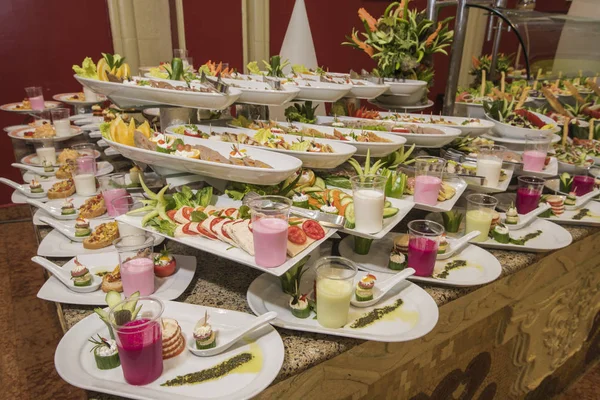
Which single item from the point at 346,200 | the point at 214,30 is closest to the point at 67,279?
the point at 346,200

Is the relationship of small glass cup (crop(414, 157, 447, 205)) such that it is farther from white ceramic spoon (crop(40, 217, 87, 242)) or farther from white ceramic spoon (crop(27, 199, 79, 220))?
white ceramic spoon (crop(27, 199, 79, 220))

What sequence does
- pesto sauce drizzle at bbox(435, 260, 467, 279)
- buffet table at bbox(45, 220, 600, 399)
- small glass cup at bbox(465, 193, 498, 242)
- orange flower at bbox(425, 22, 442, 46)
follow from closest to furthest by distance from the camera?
buffet table at bbox(45, 220, 600, 399) < pesto sauce drizzle at bbox(435, 260, 467, 279) < small glass cup at bbox(465, 193, 498, 242) < orange flower at bbox(425, 22, 442, 46)

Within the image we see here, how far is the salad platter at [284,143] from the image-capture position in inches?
62.1

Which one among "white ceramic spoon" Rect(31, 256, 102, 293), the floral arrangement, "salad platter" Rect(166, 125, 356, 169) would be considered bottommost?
"white ceramic spoon" Rect(31, 256, 102, 293)

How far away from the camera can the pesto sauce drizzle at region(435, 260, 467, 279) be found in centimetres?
145

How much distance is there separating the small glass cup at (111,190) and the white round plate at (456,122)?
1452 millimetres

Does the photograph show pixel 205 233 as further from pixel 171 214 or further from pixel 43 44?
pixel 43 44

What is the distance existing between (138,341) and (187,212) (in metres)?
0.51

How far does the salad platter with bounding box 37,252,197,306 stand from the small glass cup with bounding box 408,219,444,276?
71 cm

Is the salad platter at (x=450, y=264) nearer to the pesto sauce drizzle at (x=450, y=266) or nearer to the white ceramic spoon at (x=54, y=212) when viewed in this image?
the pesto sauce drizzle at (x=450, y=266)

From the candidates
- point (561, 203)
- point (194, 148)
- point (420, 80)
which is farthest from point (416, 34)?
point (194, 148)

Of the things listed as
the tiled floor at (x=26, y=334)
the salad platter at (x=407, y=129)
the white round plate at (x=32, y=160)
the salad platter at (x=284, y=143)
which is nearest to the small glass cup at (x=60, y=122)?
the white round plate at (x=32, y=160)

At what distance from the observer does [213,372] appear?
3.37 feet

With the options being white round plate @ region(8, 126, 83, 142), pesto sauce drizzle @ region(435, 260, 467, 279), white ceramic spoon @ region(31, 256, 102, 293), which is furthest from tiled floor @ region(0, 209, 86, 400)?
pesto sauce drizzle @ region(435, 260, 467, 279)
